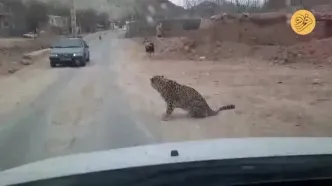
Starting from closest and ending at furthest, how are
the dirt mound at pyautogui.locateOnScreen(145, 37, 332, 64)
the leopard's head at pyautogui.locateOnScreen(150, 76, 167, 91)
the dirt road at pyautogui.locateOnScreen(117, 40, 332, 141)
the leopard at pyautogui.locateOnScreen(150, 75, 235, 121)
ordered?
the dirt road at pyautogui.locateOnScreen(117, 40, 332, 141) < the leopard at pyautogui.locateOnScreen(150, 75, 235, 121) < the leopard's head at pyautogui.locateOnScreen(150, 76, 167, 91) < the dirt mound at pyautogui.locateOnScreen(145, 37, 332, 64)

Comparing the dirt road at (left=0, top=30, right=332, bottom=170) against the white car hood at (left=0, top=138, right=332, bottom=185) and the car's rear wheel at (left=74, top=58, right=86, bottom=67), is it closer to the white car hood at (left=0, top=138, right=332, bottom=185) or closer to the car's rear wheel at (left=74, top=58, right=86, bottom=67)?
the white car hood at (left=0, top=138, right=332, bottom=185)

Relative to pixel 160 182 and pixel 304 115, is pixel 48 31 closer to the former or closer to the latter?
pixel 304 115

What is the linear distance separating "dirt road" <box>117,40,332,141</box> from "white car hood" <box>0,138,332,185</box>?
20.7 ft

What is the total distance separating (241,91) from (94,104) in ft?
15.1

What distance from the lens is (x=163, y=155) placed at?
295 cm

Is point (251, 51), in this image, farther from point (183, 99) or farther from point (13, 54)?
point (183, 99)

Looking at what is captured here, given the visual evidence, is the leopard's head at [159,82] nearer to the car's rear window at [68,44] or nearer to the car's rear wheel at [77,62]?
the car's rear wheel at [77,62]

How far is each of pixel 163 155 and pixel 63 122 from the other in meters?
9.07

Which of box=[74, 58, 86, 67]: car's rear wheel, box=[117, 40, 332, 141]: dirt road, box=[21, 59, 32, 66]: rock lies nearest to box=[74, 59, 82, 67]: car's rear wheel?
box=[74, 58, 86, 67]: car's rear wheel

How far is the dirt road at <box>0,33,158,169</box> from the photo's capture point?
9047 millimetres

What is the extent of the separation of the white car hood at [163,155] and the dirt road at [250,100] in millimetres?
6297

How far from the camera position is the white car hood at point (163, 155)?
2.71 metres

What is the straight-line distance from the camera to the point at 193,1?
79.6 metres

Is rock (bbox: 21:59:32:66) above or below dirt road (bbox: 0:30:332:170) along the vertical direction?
below
